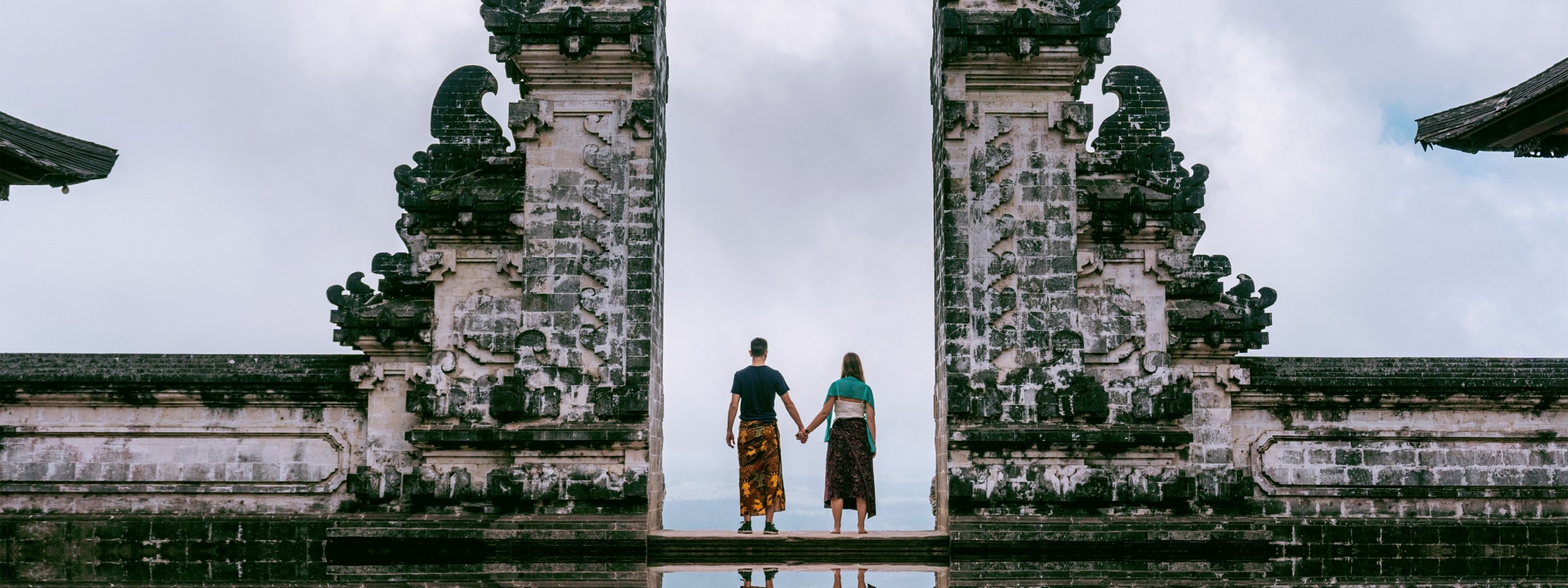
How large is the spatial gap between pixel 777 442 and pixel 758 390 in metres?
0.51

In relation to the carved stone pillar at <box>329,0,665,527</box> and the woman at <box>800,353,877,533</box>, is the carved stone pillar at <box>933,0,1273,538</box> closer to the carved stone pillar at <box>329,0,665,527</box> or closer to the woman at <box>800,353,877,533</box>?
the woman at <box>800,353,877,533</box>

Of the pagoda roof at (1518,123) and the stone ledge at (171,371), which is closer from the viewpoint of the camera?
the pagoda roof at (1518,123)

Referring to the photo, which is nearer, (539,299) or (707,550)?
(707,550)

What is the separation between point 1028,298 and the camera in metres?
12.4

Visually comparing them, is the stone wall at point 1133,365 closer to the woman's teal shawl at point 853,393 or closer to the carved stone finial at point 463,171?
the woman's teal shawl at point 853,393

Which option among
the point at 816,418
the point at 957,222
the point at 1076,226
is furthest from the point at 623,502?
the point at 1076,226

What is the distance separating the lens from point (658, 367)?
12719 millimetres

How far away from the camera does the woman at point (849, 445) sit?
11.6 meters

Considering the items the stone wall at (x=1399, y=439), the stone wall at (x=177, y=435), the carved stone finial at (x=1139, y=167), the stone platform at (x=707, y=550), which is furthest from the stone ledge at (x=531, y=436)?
the stone wall at (x=1399, y=439)

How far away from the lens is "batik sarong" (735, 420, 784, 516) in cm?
1165

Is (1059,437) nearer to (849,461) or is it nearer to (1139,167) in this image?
(849,461)

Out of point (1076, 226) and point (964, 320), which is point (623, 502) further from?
point (1076, 226)

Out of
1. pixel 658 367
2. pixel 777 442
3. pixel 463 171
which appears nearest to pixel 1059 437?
pixel 777 442

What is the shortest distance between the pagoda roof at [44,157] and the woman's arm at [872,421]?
21.6 ft
